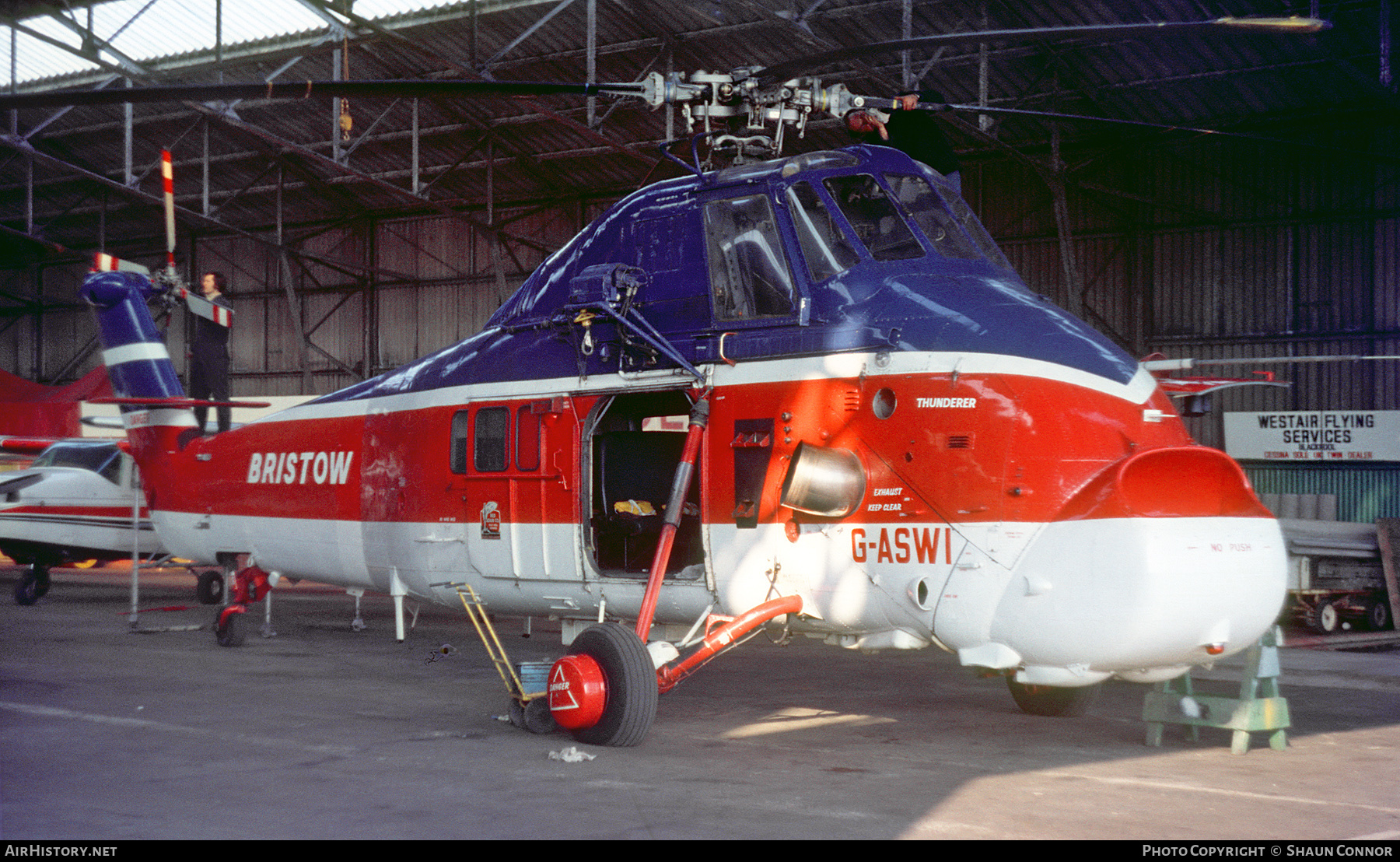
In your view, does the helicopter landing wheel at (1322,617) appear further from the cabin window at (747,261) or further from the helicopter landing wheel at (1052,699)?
the cabin window at (747,261)

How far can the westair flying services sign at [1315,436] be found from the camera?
22.1m

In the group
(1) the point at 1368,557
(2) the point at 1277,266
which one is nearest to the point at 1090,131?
(2) the point at 1277,266

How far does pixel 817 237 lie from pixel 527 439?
2.79 m

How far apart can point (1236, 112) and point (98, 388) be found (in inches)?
893

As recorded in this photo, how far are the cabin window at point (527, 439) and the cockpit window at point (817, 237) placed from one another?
250cm

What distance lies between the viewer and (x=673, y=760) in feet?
24.0

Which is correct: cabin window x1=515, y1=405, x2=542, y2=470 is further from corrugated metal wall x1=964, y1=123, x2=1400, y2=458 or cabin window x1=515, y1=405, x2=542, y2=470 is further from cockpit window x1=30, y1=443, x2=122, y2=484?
corrugated metal wall x1=964, y1=123, x2=1400, y2=458

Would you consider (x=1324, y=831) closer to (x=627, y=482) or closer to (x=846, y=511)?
(x=846, y=511)

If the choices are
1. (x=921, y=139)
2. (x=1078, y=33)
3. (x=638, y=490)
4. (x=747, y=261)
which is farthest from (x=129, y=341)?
(x=1078, y=33)

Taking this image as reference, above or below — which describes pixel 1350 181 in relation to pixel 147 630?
above

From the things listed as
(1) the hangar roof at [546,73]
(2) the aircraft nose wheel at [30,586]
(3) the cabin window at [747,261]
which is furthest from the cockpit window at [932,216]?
(2) the aircraft nose wheel at [30,586]

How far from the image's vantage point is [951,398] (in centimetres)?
703

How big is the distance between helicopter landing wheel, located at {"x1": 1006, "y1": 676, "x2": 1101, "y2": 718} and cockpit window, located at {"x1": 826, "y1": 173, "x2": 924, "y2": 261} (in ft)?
10.6

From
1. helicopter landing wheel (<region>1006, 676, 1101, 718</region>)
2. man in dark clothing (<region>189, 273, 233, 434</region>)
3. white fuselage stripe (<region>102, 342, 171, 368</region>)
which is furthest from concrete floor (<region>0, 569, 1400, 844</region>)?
white fuselage stripe (<region>102, 342, 171, 368</region>)
